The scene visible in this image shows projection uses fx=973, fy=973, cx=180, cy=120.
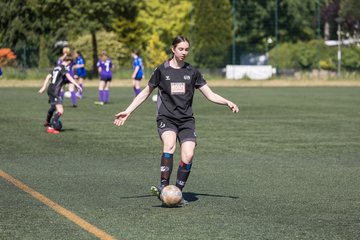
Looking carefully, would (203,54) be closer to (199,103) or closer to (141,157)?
(199,103)

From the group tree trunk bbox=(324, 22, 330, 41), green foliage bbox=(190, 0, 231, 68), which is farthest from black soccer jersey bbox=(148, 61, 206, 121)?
tree trunk bbox=(324, 22, 330, 41)

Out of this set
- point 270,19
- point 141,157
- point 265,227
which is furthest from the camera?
point 270,19

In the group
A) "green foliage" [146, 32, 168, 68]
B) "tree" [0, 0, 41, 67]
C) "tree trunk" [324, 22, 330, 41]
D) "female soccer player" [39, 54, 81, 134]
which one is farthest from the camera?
"tree trunk" [324, 22, 330, 41]

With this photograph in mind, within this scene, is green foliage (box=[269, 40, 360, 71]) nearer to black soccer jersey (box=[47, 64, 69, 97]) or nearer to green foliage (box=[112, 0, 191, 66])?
green foliage (box=[112, 0, 191, 66])

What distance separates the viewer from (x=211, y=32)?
73.9 metres

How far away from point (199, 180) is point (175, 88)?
2831 mm

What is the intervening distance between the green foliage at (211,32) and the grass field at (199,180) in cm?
4077

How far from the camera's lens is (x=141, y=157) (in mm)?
17562

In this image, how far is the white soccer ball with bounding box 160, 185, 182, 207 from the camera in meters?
11.0

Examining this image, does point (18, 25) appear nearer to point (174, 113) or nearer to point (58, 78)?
point (58, 78)

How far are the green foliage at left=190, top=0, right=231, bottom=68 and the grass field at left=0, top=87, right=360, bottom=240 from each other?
4077 cm

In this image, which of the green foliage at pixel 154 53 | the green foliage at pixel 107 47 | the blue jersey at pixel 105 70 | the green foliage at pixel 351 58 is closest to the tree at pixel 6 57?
the green foliage at pixel 107 47

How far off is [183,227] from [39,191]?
11.3ft

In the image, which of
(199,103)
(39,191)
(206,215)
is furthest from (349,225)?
(199,103)
